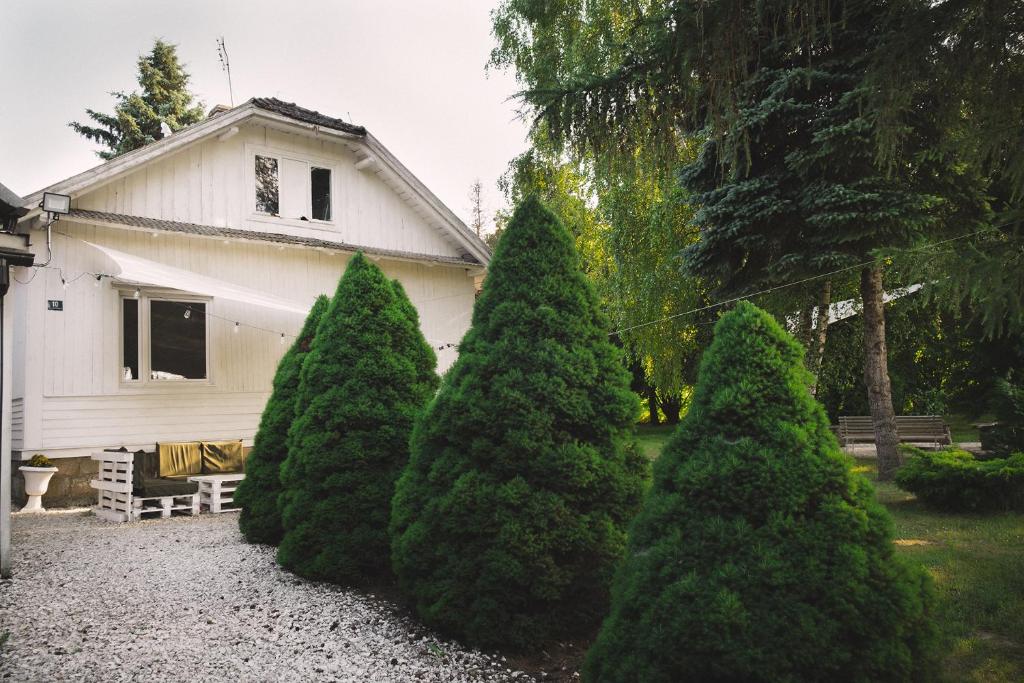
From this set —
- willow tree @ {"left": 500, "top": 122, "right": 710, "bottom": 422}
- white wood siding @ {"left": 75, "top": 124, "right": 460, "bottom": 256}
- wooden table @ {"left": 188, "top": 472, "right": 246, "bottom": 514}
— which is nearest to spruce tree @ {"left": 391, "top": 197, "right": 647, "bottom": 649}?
wooden table @ {"left": 188, "top": 472, "right": 246, "bottom": 514}

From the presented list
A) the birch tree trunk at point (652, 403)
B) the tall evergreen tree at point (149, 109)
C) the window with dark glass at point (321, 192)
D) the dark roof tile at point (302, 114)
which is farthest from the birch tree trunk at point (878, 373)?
the tall evergreen tree at point (149, 109)

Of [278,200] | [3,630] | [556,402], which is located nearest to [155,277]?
[278,200]

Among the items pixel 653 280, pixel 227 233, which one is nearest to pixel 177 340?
pixel 227 233

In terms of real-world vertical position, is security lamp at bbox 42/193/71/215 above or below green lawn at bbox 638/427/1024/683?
above

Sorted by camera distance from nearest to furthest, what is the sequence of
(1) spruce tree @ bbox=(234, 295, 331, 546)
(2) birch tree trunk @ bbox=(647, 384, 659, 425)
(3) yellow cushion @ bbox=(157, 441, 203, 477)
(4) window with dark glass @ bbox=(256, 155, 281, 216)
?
(1) spruce tree @ bbox=(234, 295, 331, 546) → (3) yellow cushion @ bbox=(157, 441, 203, 477) → (4) window with dark glass @ bbox=(256, 155, 281, 216) → (2) birch tree trunk @ bbox=(647, 384, 659, 425)

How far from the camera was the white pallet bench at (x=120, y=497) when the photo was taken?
30.2 feet

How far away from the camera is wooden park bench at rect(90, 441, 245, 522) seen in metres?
9.31

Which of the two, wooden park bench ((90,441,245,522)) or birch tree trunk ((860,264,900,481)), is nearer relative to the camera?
wooden park bench ((90,441,245,522))

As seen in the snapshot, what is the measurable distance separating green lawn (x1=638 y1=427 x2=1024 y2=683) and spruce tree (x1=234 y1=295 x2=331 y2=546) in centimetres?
402

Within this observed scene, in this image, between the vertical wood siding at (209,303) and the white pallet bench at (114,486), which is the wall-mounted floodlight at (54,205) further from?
the white pallet bench at (114,486)

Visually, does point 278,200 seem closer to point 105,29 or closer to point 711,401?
point 105,29

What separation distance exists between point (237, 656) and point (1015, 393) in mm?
9392

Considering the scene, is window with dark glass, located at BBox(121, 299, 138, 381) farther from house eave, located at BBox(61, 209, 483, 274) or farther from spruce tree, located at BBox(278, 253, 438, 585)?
spruce tree, located at BBox(278, 253, 438, 585)

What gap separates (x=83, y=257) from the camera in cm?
1012
